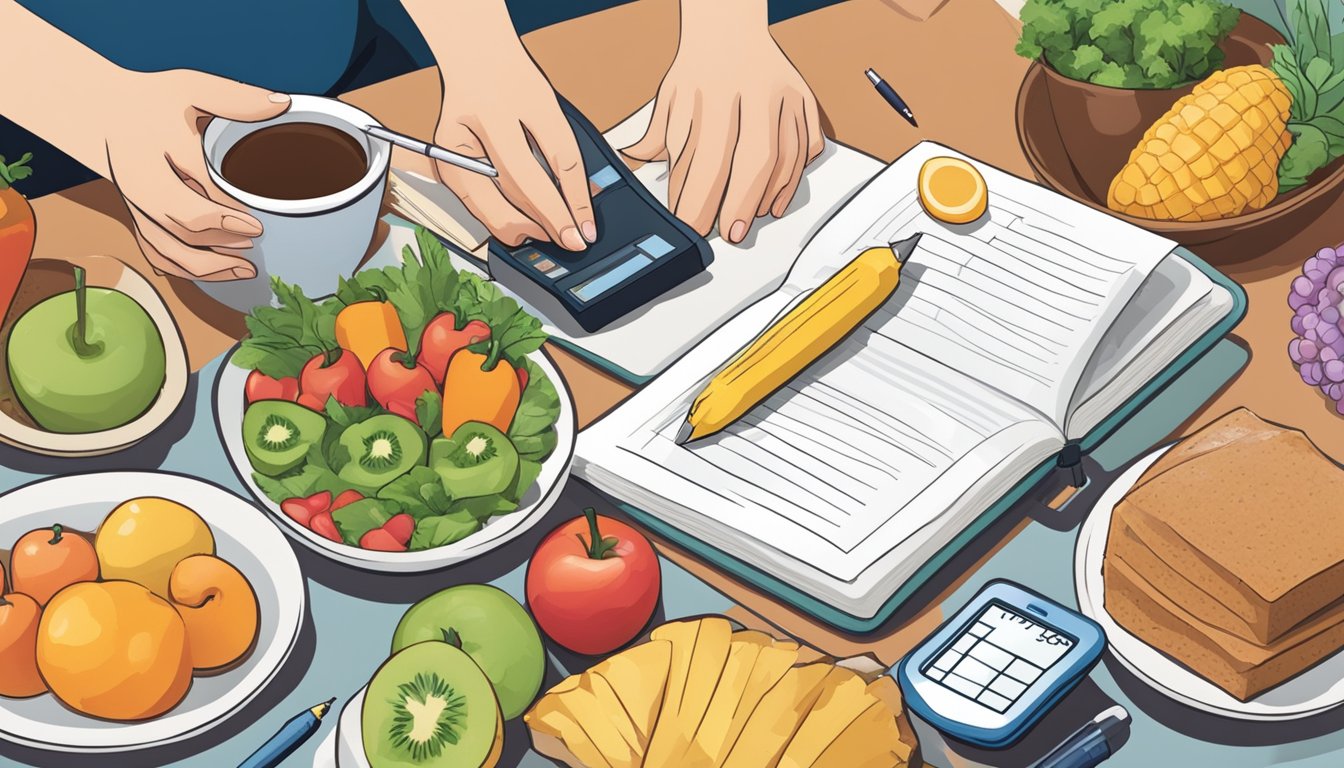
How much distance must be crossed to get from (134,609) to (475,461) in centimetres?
27

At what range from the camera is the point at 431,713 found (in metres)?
0.94

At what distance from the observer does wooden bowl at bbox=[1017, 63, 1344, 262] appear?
4.29 feet

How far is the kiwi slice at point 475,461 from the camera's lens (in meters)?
1.08

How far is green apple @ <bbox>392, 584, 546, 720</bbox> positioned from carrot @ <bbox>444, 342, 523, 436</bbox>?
17 centimetres

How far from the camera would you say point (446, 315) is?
1217 millimetres

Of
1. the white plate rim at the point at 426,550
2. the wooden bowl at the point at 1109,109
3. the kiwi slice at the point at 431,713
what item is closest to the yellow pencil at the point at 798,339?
the white plate rim at the point at 426,550

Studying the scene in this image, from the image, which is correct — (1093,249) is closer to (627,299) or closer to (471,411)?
(627,299)

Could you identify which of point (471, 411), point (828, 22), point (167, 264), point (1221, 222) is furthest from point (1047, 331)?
point (167, 264)

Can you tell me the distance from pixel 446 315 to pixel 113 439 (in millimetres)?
302

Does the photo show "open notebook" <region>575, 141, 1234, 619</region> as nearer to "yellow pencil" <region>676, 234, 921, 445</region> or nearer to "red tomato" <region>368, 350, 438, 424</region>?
"yellow pencil" <region>676, 234, 921, 445</region>

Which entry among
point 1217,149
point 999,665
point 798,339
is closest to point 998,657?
point 999,665

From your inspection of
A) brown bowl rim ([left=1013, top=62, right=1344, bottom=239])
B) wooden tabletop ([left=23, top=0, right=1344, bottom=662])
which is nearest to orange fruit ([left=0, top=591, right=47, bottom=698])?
wooden tabletop ([left=23, top=0, right=1344, bottom=662])

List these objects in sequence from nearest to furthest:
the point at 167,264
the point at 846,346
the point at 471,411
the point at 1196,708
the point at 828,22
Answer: the point at 1196,708 → the point at 471,411 → the point at 846,346 → the point at 167,264 → the point at 828,22

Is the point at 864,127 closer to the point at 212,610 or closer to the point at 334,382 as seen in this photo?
the point at 334,382
